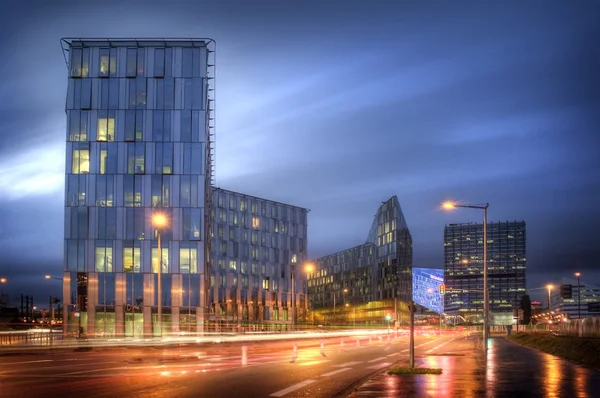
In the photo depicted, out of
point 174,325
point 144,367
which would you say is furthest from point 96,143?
point 144,367

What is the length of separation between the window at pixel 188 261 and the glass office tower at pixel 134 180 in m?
0.12

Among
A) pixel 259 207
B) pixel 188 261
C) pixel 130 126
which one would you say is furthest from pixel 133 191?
pixel 259 207

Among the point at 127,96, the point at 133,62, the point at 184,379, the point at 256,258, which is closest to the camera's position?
the point at 184,379

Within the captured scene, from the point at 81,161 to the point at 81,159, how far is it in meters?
0.24

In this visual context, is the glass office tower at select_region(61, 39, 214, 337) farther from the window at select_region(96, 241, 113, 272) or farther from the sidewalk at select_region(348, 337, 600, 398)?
the sidewalk at select_region(348, 337, 600, 398)

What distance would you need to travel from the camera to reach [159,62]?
79375 mm

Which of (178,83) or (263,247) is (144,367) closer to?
(178,83)

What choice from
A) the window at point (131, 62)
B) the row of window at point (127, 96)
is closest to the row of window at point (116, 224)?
the row of window at point (127, 96)

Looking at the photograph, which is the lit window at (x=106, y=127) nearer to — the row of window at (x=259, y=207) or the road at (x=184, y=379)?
the row of window at (x=259, y=207)

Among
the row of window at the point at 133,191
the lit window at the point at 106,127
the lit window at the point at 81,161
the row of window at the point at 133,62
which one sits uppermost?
the row of window at the point at 133,62

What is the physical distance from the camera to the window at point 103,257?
77875 mm

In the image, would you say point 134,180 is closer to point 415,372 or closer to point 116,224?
point 116,224

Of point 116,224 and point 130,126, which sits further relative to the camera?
point 130,126

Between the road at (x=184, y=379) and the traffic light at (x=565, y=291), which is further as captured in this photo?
the traffic light at (x=565, y=291)
